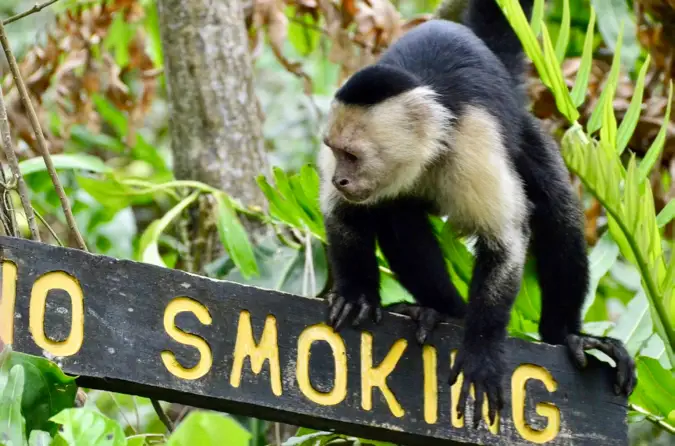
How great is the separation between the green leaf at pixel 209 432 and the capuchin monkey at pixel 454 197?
88cm

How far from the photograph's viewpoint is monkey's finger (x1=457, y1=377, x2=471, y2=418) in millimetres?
1995

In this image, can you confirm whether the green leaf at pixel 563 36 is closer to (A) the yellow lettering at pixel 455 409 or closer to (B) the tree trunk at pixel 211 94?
(A) the yellow lettering at pixel 455 409

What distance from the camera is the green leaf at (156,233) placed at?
2.83 m

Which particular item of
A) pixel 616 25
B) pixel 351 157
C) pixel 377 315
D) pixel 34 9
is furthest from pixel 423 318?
pixel 616 25

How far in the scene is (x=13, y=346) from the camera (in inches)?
63.8

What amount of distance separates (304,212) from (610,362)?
103cm

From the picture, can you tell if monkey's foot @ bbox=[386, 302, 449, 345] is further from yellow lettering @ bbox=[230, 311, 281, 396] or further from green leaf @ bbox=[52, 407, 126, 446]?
green leaf @ bbox=[52, 407, 126, 446]

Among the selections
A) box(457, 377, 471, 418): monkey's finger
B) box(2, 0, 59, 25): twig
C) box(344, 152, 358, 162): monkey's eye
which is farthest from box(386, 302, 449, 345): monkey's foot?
box(2, 0, 59, 25): twig

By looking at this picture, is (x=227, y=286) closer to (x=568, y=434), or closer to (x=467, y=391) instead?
(x=467, y=391)

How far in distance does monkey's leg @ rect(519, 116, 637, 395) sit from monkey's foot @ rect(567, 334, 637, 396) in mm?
116

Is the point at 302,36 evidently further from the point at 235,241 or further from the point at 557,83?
the point at 557,83

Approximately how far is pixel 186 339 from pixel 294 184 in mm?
1036

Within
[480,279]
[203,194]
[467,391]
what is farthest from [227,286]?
[203,194]

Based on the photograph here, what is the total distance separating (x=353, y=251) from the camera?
93.0 inches
